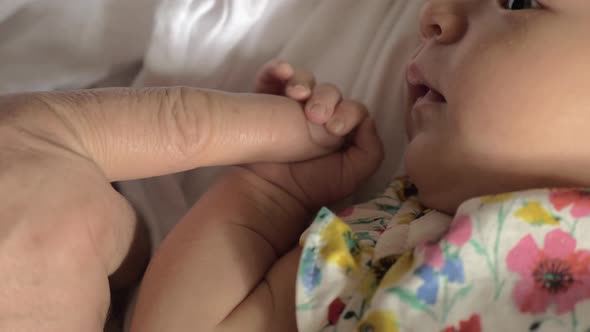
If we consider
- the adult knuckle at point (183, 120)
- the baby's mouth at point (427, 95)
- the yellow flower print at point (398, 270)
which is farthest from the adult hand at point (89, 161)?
the yellow flower print at point (398, 270)

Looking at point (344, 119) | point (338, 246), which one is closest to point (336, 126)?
point (344, 119)

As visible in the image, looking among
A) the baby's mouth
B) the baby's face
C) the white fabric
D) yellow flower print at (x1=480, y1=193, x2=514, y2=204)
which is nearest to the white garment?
the white fabric

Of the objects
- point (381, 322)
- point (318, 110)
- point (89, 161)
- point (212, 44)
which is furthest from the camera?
point (212, 44)

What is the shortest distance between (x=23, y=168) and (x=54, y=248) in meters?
0.08

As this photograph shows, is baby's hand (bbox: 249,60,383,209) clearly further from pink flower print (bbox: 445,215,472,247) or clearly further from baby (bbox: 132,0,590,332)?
pink flower print (bbox: 445,215,472,247)

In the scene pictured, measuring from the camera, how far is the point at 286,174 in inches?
32.5

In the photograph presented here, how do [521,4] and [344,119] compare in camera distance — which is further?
[344,119]

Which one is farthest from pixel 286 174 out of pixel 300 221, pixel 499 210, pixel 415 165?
pixel 499 210

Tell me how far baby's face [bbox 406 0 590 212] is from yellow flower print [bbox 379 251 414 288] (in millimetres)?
114

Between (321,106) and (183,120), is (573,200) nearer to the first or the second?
(321,106)

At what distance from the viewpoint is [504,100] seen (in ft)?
2.06

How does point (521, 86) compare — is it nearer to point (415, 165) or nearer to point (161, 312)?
point (415, 165)

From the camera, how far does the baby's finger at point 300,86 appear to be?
804 millimetres

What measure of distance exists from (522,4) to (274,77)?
34 cm
